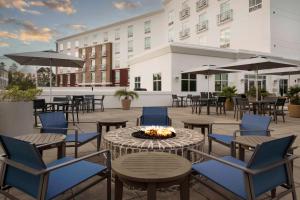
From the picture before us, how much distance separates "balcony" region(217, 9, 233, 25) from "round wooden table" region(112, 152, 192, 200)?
954 inches

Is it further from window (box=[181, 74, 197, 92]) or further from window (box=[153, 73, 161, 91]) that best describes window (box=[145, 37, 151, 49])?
window (box=[181, 74, 197, 92])

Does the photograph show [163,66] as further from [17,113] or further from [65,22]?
[65,22]

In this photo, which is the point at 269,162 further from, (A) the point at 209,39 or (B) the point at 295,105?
(A) the point at 209,39

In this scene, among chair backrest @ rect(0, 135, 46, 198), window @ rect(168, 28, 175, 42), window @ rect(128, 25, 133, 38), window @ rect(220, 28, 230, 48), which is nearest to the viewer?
chair backrest @ rect(0, 135, 46, 198)

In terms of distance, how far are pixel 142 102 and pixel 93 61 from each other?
27.9 meters

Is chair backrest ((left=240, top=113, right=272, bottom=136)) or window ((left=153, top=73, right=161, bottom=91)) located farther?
window ((left=153, top=73, right=161, bottom=91))

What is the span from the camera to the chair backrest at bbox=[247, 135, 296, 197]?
6.57 ft

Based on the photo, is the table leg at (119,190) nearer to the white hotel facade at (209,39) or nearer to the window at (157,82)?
the white hotel facade at (209,39)

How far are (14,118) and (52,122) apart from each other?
1951 mm

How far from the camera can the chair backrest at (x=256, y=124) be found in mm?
3838

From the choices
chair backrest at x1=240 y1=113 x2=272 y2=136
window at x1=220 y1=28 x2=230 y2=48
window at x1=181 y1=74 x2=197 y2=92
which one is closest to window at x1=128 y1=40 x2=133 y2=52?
window at x1=220 y1=28 x2=230 y2=48

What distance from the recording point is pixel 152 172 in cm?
200

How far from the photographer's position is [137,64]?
24016mm

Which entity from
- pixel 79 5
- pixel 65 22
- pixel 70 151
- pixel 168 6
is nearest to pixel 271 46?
pixel 168 6
